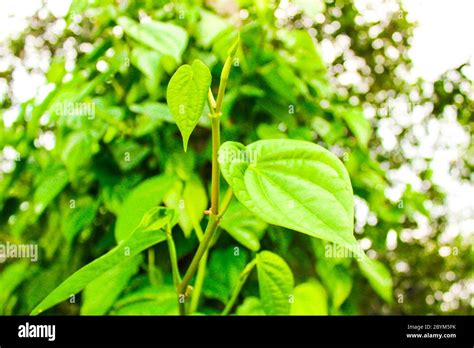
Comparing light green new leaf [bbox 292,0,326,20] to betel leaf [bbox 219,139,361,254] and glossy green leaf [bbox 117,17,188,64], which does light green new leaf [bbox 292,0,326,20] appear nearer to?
glossy green leaf [bbox 117,17,188,64]

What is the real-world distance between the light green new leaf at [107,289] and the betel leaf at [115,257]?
4.8 inches

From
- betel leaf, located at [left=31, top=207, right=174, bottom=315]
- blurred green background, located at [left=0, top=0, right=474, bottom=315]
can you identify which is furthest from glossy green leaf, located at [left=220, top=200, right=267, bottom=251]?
betel leaf, located at [left=31, top=207, right=174, bottom=315]

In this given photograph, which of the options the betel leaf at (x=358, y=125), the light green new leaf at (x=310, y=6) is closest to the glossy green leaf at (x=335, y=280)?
the betel leaf at (x=358, y=125)

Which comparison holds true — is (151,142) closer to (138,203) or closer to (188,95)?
(138,203)

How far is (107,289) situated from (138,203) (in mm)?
77

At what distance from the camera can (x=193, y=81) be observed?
28 centimetres

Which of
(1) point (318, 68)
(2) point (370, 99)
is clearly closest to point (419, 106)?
(2) point (370, 99)

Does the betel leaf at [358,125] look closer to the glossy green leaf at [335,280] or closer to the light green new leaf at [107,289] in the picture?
the glossy green leaf at [335,280]

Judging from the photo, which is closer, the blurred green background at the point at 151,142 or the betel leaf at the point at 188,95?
the betel leaf at the point at 188,95

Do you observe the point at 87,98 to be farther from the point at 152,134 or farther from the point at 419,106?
the point at 419,106

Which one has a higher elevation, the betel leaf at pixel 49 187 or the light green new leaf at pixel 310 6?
the light green new leaf at pixel 310 6

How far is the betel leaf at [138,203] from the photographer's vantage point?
0.43 m

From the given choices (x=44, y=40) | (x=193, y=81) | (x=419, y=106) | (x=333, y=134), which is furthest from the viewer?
(x=419, y=106)
